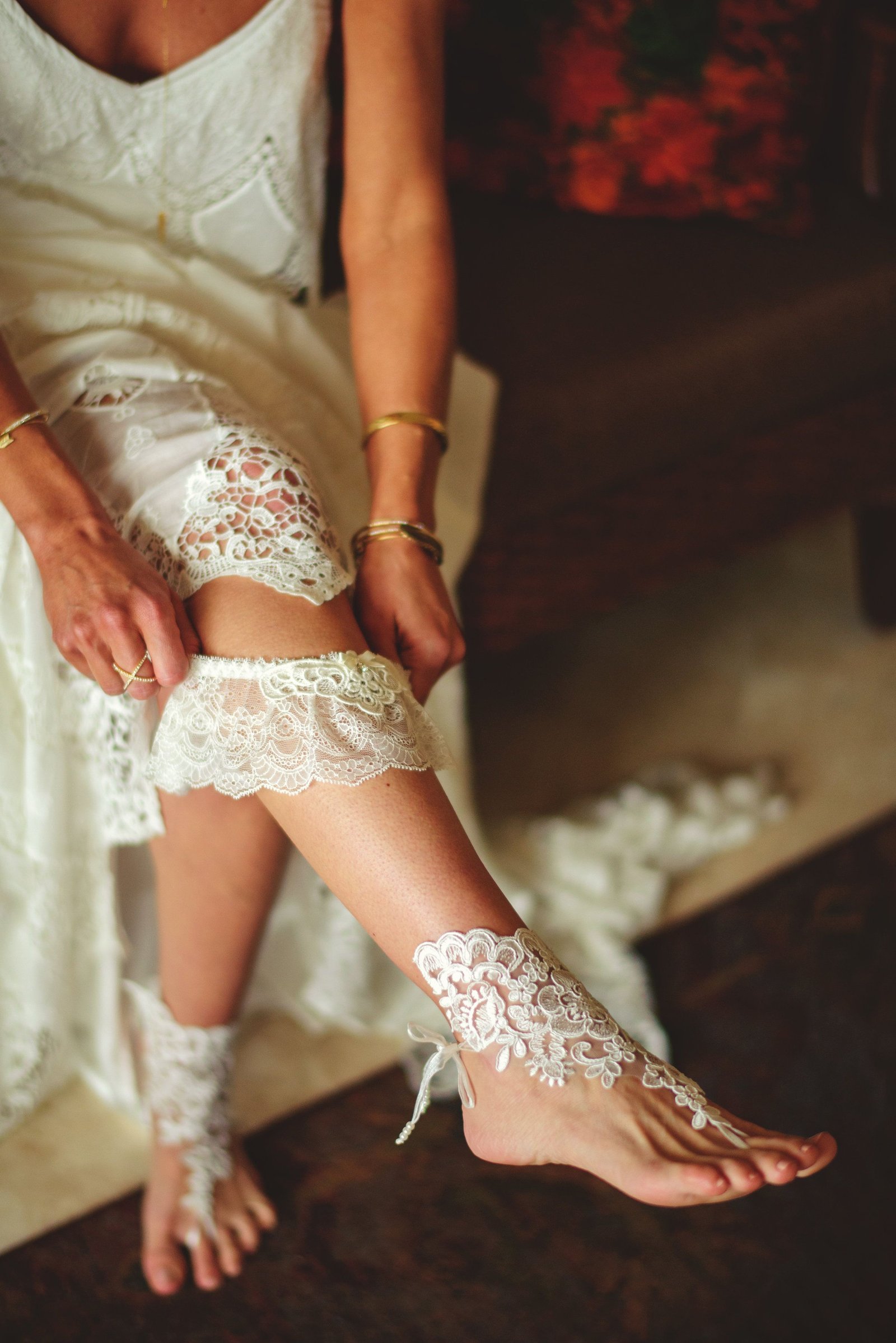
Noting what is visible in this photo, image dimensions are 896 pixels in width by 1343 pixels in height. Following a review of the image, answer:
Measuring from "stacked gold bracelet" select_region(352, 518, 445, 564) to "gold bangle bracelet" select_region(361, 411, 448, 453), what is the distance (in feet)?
0.32

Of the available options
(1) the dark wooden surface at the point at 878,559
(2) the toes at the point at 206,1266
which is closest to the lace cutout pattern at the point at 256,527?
(2) the toes at the point at 206,1266

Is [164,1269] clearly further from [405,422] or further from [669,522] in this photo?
[669,522]

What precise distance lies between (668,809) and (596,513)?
0.41 metres

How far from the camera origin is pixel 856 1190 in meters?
1.08

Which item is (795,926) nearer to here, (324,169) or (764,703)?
(764,703)

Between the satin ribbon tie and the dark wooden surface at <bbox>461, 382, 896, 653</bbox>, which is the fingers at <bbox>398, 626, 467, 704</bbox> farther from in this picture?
the dark wooden surface at <bbox>461, 382, 896, 653</bbox>

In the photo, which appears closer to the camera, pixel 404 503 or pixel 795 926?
pixel 404 503

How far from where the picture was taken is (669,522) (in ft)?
5.01

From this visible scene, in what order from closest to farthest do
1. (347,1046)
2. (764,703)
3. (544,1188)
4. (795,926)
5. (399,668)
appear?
(399,668) → (544,1188) → (347,1046) → (795,926) → (764,703)

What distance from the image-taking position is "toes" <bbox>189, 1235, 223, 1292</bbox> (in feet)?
3.22

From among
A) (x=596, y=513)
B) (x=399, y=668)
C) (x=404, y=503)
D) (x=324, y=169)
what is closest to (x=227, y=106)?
(x=324, y=169)

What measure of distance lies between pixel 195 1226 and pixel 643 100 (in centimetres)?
150

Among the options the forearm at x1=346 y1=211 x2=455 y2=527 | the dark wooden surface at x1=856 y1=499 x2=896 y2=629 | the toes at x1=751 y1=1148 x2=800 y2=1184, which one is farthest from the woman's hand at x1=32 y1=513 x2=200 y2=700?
the dark wooden surface at x1=856 y1=499 x2=896 y2=629

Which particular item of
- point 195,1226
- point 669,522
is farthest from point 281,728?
point 669,522
